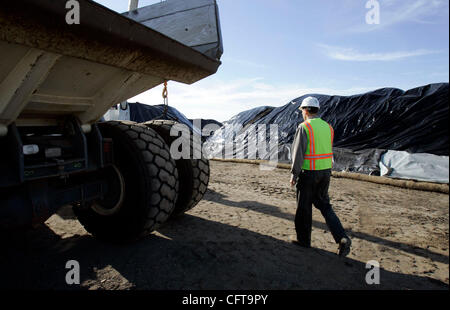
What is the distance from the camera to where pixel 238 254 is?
2645 mm

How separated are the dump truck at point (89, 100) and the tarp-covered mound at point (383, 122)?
6688mm

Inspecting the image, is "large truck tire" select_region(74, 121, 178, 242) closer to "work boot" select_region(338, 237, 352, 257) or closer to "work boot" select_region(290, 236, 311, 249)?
"work boot" select_region(290, 236, 311, 249)

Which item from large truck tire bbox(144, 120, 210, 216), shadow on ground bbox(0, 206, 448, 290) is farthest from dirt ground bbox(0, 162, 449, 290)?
large truck tire bbox(144, 120, 210, 216)

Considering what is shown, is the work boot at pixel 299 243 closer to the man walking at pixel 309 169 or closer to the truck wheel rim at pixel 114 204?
the man walking at pixel 309 169

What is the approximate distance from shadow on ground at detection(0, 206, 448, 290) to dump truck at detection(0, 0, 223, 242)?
28cm

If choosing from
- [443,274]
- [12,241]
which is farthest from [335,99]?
[12,241]

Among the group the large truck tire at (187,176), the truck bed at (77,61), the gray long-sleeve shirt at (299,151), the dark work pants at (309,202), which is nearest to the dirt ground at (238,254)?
the dark work pants at (309,202)

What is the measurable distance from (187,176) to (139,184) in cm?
88

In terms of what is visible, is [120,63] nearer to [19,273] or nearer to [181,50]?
[181,50]

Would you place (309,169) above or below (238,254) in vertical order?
above

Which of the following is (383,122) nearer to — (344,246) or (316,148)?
(316,148)

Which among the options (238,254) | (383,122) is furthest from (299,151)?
(383,122)

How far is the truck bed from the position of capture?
4.42 ft
